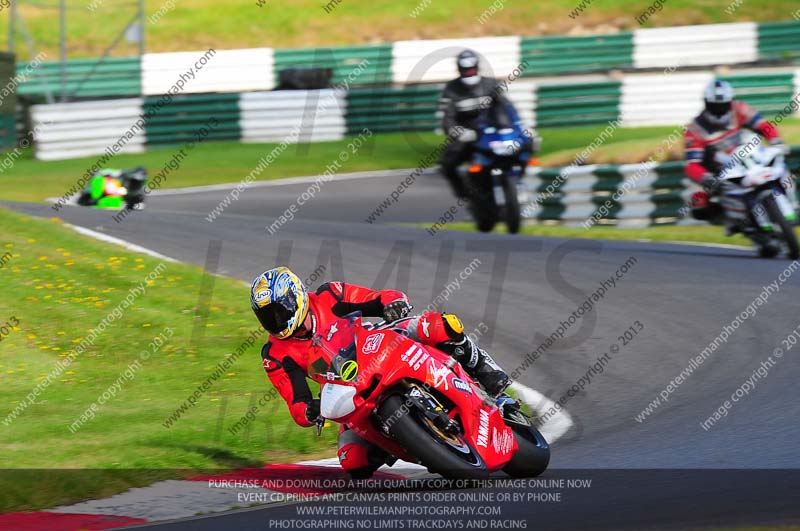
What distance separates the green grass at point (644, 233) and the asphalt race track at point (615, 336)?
3.79ft

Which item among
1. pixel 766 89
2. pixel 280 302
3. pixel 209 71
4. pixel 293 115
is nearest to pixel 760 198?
pixel 280 302

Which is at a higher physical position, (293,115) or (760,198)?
(760,198)

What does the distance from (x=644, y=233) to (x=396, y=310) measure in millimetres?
9679

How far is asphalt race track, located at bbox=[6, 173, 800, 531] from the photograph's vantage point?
5.82 metres

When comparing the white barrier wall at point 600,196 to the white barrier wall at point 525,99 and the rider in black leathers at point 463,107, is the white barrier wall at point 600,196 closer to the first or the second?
the rider in black leathers at point 463,107

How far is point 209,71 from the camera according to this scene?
28.6 metres

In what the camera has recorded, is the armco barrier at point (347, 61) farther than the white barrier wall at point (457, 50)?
No

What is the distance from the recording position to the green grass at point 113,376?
24.7 ft

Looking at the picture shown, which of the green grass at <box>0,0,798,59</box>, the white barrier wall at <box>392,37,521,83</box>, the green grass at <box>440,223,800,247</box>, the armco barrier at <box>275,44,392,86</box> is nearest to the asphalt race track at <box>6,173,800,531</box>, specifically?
the green grass at <box>440,223,800,247</box>

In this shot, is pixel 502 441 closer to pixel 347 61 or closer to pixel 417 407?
pixel 417 407

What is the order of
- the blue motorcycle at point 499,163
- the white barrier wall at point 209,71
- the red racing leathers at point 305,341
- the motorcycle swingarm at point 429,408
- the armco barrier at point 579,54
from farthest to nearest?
the armco barrier at point 579,54
the white barrier wall at point 209,71
the blue motorcycle at point 499,163
the red racing leathers at point 305,341
the motorcycle swingarm at point 429,408

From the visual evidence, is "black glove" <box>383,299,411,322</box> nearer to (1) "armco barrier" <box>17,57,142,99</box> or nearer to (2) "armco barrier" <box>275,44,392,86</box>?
(1) "armco barrier" <box>17,57,142,99</box>

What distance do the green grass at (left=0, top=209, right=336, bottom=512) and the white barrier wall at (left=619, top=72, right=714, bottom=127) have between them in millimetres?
15250

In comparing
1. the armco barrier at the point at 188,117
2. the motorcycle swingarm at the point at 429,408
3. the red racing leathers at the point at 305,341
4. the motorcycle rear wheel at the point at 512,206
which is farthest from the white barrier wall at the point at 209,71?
the motorcycle swingarm at the point at 429,408
